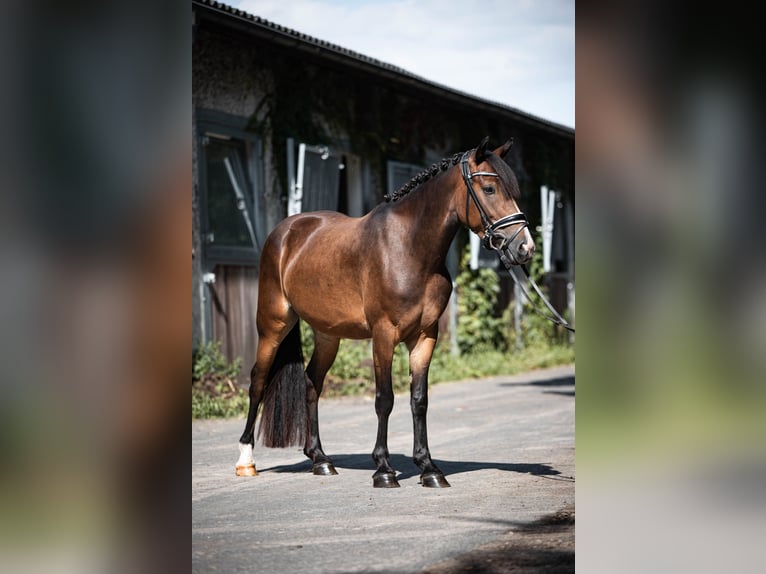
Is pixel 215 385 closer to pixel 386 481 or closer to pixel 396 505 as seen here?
pixel 386 481

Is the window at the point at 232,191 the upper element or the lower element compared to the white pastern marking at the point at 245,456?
upper

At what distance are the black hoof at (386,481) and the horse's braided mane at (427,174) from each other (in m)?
1.64

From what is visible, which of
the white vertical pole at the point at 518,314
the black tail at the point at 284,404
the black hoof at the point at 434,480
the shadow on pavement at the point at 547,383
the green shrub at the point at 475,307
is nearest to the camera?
the black hoof at the point at 434,480

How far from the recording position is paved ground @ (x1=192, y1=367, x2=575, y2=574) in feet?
12.5

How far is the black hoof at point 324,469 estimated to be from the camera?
6.32 meters

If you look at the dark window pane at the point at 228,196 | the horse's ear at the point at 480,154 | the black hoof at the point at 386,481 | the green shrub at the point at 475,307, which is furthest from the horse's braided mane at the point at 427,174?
the green shrub at the point at 475,307

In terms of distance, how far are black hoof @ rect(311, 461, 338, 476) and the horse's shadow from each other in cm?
29

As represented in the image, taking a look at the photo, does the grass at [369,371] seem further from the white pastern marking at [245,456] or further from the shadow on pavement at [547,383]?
the white pastern marking at [245,456]

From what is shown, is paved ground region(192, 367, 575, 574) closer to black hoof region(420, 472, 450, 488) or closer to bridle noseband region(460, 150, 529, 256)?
black hoof region(420, 472, 450, 488)

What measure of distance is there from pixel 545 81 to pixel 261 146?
8163 millimetres
